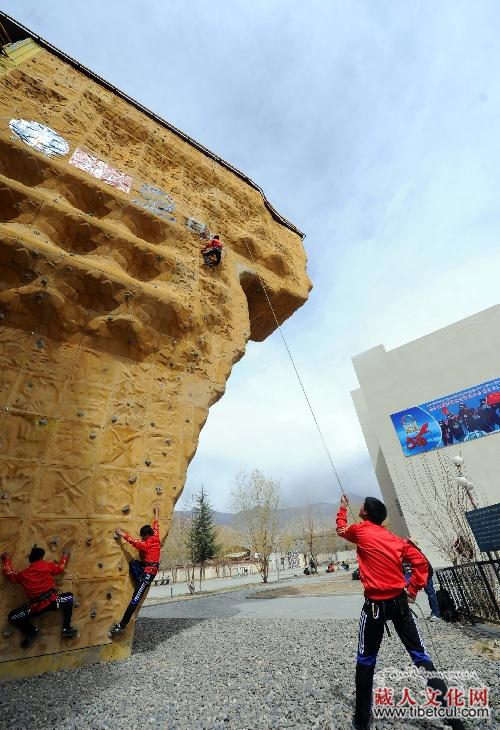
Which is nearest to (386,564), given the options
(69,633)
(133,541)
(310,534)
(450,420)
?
(133,541)

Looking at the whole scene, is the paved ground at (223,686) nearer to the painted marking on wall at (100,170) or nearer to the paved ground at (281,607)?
the paved ground at (281,607)

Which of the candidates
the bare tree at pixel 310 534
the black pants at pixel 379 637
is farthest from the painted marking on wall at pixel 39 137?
the bare tree at pixel 310 534

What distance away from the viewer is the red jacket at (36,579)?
4.33 meters

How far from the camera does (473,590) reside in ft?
20.9

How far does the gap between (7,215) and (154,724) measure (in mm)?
7372

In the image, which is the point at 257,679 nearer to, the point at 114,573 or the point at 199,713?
the point at 199,713

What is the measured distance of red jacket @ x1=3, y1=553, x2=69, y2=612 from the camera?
4.33 meters

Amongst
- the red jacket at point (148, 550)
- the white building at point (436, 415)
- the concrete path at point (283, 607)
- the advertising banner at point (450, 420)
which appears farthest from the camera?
the advertising banner at point (450, 420)

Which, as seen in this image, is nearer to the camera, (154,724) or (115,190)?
(154,724)

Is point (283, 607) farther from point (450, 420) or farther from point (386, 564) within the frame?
point (450, 420)

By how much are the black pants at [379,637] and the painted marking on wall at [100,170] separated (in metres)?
8.53

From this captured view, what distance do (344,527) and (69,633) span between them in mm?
3912

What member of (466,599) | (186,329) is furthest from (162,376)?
(466,599)

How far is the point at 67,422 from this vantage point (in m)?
5.50
